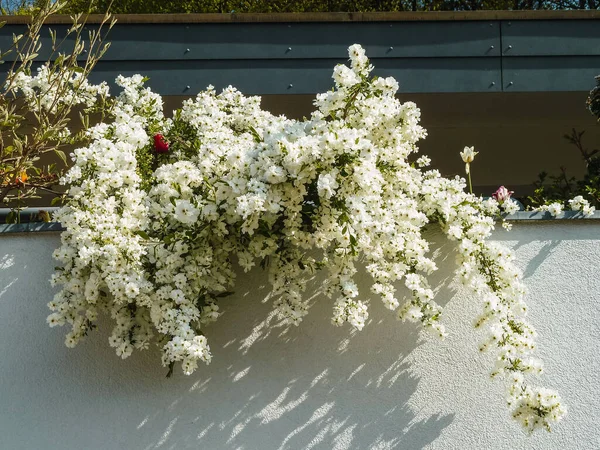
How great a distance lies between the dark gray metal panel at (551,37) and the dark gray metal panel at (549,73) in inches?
2.1

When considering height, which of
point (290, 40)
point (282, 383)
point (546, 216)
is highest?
point (290, 40)

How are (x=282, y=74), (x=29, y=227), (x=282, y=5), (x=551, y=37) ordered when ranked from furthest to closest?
(x=282, y=5) < (x=551, y=37) < (x=282, y=74) < (x=29, y=227)

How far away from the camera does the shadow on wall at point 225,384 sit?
143 inches

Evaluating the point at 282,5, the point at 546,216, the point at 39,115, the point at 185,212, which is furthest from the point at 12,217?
the point at 282,5

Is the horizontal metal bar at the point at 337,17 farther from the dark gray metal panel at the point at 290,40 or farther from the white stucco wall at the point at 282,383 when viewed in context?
the white stucco wall at the point at 282,383

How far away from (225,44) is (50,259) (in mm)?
2759

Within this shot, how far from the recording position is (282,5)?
677cm

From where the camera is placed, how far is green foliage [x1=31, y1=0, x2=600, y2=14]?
675 cm

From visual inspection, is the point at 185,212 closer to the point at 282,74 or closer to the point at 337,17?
the point at 282,74

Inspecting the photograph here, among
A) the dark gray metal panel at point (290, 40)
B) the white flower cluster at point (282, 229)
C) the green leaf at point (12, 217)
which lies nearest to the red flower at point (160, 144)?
the white flower cluster at point (282, 229)

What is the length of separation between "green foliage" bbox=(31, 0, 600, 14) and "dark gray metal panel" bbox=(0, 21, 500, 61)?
80cm

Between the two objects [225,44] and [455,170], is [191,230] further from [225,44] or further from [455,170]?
[455,170]

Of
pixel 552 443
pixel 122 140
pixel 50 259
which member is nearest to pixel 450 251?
pixel 552 443

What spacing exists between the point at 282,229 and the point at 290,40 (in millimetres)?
2907
